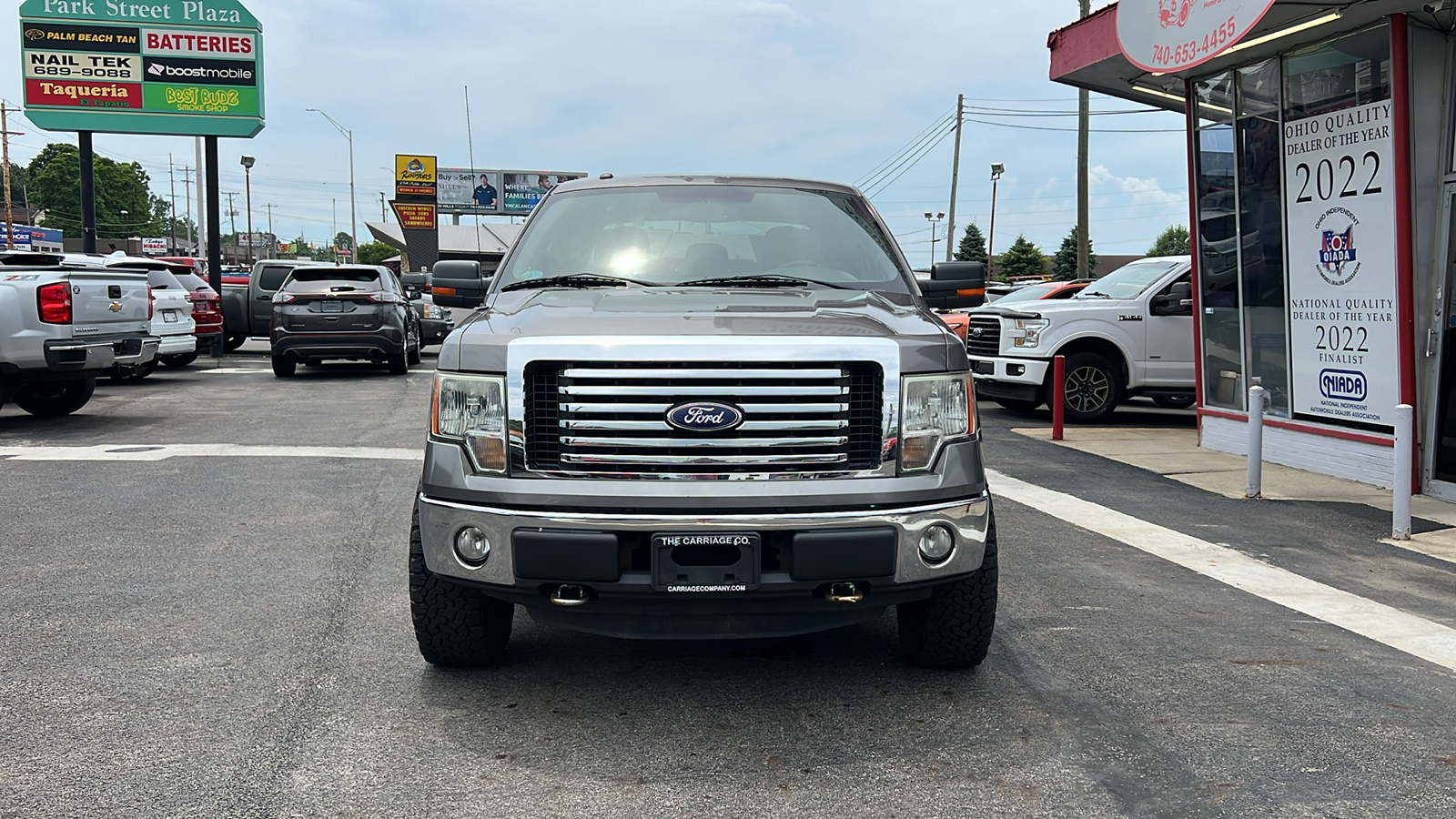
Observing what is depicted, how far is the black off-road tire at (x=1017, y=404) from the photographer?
13570 millimetres

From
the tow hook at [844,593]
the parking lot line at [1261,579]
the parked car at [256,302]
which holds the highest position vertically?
the parked car at [256,302]

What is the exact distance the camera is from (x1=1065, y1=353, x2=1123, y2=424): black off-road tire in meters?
13.1

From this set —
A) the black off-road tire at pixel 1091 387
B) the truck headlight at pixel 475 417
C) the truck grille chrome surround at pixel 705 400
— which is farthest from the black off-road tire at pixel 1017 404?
the truck headlight at pixel 475 417

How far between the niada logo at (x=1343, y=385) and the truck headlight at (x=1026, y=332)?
3.78m

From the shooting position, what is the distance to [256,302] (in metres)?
21.7

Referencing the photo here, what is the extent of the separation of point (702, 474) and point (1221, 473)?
289 inches

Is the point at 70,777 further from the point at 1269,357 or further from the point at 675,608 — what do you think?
the point at 1269,357

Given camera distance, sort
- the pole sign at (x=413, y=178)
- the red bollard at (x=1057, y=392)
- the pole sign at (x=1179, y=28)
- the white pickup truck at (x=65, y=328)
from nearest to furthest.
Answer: the pole sign at (x=1179, y=28), the white pickup truck at (x=65, y=328), the red bollard at (x=1057, y=392), the pole sign at (x=413, y=178)

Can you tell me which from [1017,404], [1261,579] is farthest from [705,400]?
[1017,404]

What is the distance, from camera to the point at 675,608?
3641 millimetres

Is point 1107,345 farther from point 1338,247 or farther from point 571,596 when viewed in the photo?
point 571,596

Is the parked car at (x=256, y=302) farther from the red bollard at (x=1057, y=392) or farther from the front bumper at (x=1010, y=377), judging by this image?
the red bollard at (x=1057, y=392)

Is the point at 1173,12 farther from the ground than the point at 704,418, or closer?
farther from the ground

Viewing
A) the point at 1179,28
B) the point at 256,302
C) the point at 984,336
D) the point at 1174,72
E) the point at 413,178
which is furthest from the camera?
the point at 413,178
